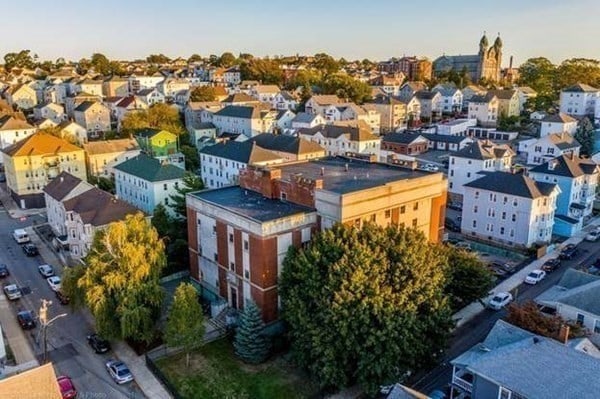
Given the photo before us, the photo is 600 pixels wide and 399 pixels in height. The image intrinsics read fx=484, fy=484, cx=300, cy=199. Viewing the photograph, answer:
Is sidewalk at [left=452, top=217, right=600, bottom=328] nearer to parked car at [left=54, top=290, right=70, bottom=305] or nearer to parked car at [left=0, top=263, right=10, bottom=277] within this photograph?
parked car at [left=54, top=290, right=70, bottom=305]

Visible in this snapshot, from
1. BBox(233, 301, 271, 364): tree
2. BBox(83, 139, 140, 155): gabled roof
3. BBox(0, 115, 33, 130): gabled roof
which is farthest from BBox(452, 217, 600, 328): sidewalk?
BBox(0, 115, 33, 130): gabled roof

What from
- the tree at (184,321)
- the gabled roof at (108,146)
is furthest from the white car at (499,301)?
the gabled roof at (108,146)

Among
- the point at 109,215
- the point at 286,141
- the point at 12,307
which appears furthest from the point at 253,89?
the point at 12,307

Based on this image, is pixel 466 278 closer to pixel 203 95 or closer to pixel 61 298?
pixel 61 298

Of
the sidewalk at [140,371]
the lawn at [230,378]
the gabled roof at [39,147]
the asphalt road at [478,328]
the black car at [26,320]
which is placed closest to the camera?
the lawn at [230,378]

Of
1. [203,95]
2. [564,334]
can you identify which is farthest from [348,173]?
[203,95]

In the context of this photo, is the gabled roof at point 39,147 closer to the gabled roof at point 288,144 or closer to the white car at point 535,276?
the gabled roof at point 288,144

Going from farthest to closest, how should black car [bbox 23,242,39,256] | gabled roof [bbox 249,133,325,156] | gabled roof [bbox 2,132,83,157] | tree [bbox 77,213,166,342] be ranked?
1. gabled roof [bbox 249,133,325,156]
2. gabled roof [bbox 2,132,83,157]
3. black car [bbox 23,242,39,256]
4. tree [bbox 77,213,166,342]
